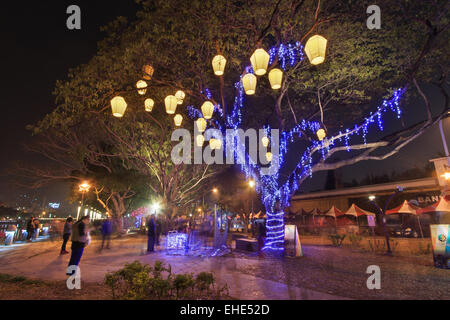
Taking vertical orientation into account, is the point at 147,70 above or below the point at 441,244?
above

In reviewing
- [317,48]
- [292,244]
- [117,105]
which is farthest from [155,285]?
[292,244]

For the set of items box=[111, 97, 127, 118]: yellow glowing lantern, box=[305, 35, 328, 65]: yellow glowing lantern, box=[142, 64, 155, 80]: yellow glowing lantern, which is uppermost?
box=[142, 64, 155, 80]: yellow glowing lantern

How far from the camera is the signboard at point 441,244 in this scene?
25.1ft

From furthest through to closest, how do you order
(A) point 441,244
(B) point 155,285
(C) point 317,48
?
(A) point 441,244, (C) point 317,48, (B) point 155,285

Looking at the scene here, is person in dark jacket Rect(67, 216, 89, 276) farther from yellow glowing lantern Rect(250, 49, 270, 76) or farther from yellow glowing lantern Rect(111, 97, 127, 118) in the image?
yellow glowing lantern Rect(250, 49, 270, 76)

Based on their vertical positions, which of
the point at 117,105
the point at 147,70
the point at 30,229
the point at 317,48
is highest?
the point at 147,70

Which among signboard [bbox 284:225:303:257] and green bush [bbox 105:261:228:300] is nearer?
green bush [bbox 105:261:228:300]

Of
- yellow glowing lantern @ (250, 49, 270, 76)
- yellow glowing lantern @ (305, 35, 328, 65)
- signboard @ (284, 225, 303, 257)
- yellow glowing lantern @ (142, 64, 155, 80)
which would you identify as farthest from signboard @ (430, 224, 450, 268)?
yellow glowing lantern @ (142, 64, 155, 80)

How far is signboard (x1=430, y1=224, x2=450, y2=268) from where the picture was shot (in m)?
7.66

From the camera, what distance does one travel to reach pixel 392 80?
1172 centimetres

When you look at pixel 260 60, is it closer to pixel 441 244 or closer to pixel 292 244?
pixel 292 244

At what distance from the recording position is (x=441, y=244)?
784 centimetres

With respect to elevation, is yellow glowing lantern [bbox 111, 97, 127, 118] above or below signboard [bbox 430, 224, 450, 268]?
above

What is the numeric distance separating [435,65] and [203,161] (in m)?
15.8
